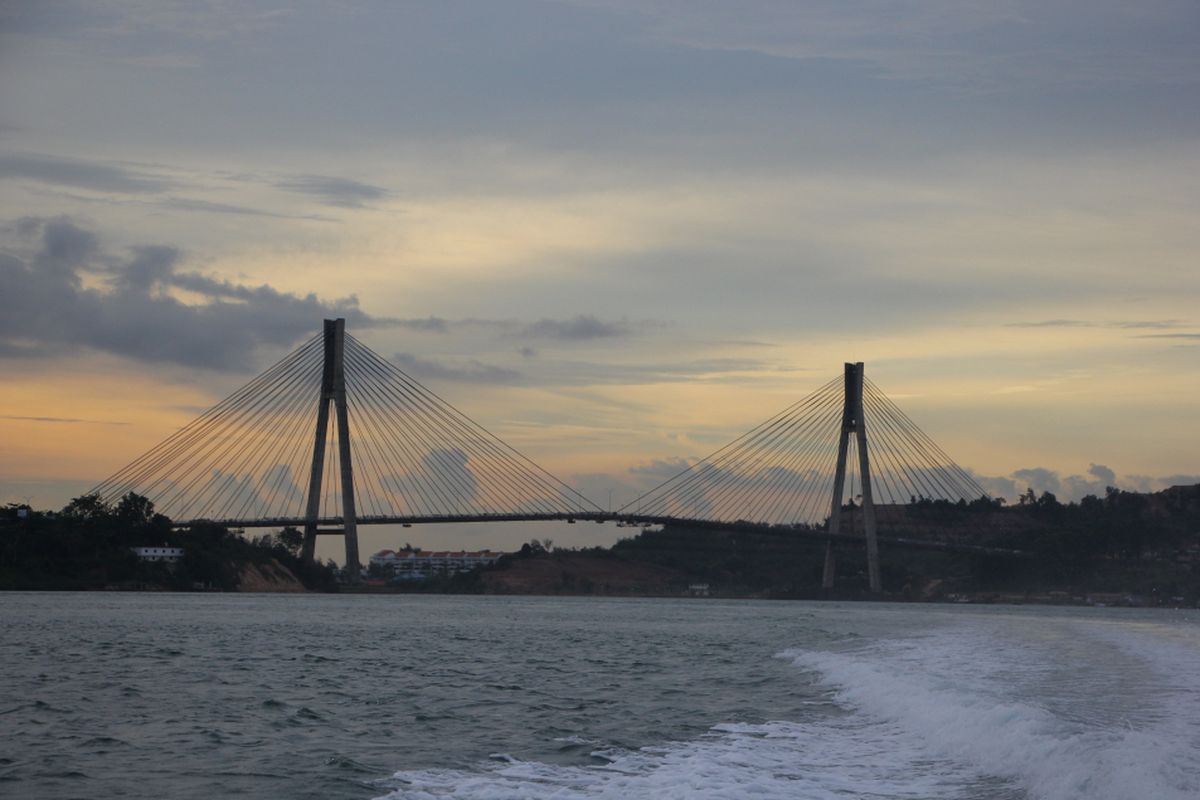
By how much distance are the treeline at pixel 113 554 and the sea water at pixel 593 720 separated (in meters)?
51.9

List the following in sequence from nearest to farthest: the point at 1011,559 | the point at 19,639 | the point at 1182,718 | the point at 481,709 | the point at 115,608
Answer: the point at 1182,718 → the point at 481,709 → the point at 19,639 → the point at 115,608 → the point at 1011,559

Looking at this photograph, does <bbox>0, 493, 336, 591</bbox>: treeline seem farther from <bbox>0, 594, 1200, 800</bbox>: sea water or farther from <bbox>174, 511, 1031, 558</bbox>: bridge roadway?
<bbox>0, 594, 1200, 800</bbox>: sea water

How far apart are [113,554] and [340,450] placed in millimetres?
24890

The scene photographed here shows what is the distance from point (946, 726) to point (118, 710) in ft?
34.0

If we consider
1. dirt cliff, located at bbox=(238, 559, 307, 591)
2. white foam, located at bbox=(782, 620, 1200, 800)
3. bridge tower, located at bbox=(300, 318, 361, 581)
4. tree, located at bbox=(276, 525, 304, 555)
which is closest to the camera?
white foam, located at bbox=(782, 620, 1200, 800)

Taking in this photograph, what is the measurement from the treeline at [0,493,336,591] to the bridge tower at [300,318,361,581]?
7988 mm

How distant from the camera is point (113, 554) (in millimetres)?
82062

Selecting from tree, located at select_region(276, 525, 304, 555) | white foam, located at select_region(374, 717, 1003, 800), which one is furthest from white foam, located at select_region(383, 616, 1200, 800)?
tree, located at select_region(276, 525, 304, 555)

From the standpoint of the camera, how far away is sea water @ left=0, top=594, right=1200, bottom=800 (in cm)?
1231

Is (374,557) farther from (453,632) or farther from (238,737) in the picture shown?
(238,737)

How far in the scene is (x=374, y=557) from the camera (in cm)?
18788

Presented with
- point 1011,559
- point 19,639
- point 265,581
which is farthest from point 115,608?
point 1011,559

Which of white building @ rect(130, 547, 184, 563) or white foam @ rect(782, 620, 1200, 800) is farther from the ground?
white building @ rect(130, 547, 184, 563)

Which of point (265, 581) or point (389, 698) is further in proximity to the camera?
point (265, 581)
